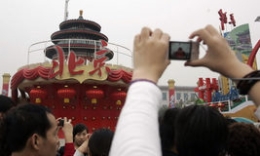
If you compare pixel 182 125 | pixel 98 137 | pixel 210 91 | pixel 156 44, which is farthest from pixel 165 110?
pixel 210 91

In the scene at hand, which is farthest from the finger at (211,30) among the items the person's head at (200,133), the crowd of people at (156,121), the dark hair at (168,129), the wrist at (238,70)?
the dark hair at (168,129)

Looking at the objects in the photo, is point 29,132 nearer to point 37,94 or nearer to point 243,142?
point 243,142

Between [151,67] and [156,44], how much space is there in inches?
3.1

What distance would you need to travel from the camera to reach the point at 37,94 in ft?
42.1

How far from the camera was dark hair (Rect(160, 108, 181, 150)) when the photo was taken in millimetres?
2148

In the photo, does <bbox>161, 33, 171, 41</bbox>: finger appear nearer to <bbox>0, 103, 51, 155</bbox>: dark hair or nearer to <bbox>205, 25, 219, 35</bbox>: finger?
<bbox>205, 25, 219, 35</bbox>: finger

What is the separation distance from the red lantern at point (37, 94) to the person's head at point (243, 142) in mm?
11822

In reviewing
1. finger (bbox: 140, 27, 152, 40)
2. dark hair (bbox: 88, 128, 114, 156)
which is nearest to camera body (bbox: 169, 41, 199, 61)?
finger (bbox: 140, 27, 152, 40)

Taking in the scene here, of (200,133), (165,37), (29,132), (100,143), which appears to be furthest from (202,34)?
(100,143)

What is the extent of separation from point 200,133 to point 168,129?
829mm

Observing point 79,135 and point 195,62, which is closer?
point 195,62

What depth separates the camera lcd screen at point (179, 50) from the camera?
1.06 metres

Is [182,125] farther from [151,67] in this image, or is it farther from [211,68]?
[151,67]

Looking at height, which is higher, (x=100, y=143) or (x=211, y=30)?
(x=211, y=30)
